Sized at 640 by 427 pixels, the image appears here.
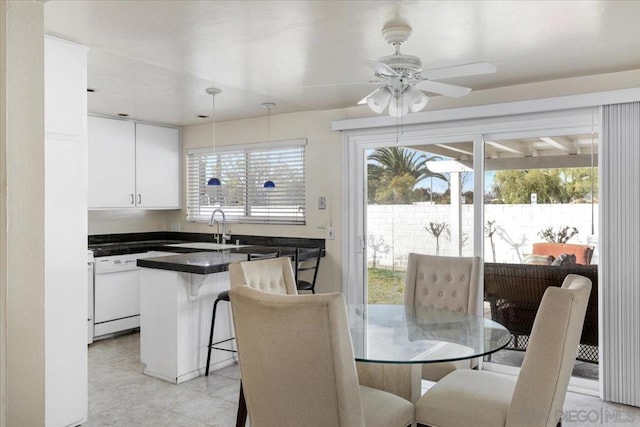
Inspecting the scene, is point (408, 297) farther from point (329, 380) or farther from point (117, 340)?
point (117, 340)

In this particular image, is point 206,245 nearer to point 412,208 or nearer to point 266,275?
point 412,208

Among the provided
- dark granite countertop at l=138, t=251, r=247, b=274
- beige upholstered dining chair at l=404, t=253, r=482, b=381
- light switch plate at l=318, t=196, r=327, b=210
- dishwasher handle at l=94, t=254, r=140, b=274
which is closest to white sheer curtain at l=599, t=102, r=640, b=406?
beige upholstered dining chair at l=404, t=253, r=482, b=381

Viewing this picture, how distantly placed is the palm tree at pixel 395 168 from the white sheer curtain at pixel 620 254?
1.27 meters

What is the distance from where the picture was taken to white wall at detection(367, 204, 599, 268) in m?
3.83

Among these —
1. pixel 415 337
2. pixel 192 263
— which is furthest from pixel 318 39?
pixel 192 263

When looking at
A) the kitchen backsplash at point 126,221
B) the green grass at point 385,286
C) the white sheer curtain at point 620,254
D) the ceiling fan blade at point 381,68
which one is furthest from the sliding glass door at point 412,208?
the kitchen backsplash at point 126,221

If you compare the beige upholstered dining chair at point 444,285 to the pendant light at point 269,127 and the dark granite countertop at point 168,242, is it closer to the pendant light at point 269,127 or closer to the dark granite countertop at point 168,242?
the dark granite countertop at point 168,242

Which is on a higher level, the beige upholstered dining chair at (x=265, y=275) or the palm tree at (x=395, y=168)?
the palm tree at (x=395, y=168)

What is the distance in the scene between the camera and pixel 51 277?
9.39ft

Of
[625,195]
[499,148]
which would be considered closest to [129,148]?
[499,148]

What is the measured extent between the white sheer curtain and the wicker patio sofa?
0.66ft

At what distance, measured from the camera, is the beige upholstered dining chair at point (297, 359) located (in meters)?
1.82

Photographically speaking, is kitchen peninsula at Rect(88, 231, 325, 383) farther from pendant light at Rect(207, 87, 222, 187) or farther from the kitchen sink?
the kitchen sink

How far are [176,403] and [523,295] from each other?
2677 mm
